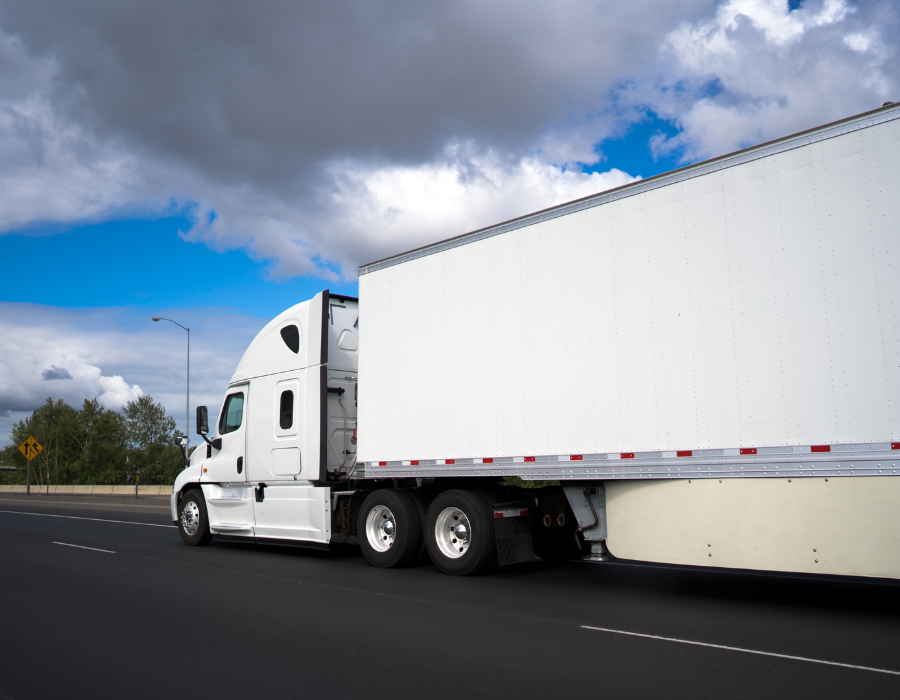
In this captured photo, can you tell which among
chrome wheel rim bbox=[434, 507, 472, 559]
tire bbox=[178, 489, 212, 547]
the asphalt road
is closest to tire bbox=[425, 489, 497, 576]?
chrome wheel rim bbox=[434, 507, 472, 559]

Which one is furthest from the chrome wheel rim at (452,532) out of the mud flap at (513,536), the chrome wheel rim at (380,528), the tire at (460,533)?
the chrome wheel rim at (380,528)

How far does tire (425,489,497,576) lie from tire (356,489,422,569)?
272mm

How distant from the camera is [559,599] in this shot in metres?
7.82

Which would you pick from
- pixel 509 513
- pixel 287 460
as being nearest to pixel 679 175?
pixel 509 513

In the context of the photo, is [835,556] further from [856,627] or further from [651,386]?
[651,386]

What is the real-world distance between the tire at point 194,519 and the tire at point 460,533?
5.62 meters

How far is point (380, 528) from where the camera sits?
10.4 metres

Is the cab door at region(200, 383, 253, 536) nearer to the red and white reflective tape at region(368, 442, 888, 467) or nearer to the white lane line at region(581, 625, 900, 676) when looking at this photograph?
the red and white reflective tape at region(368, 442, 888, 467)

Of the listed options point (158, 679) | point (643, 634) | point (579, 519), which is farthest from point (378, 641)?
point (579, 519)

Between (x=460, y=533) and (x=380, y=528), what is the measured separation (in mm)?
1503

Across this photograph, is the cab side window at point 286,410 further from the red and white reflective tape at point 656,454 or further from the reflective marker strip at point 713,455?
the reflective marker strip at point 713,455

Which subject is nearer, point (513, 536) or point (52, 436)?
point (513, 536)

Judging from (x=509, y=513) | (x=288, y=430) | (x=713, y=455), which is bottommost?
(x=509, y=513)

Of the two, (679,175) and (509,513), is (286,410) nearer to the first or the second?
(509,513)
